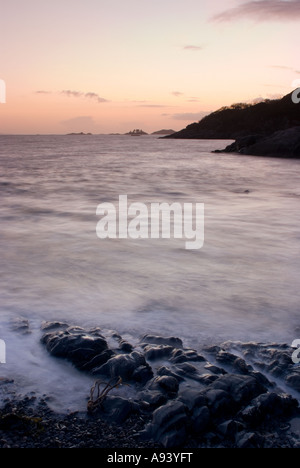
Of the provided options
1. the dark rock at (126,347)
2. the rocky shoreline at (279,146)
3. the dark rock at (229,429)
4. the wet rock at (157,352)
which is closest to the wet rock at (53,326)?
the dark rock at (126,347)

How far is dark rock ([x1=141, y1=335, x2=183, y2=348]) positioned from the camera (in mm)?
3449

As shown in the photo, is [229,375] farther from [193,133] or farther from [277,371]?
[193,133]

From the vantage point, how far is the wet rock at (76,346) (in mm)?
3184

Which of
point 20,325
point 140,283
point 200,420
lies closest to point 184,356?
point 200,420

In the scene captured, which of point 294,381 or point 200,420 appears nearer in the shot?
point 200,420

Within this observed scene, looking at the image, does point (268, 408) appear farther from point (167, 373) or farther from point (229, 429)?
point (167, 373)

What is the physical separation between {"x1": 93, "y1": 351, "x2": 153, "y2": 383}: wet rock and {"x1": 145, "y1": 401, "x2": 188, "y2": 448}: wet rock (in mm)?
422

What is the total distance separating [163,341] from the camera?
137 inches

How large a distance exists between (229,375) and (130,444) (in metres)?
0.87

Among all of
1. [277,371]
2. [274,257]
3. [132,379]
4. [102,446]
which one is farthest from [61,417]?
[274,257]

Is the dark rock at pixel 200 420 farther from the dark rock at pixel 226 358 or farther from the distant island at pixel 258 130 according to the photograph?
the distant island at pixel 258 130

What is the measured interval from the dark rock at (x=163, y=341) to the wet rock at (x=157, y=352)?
0.39ft

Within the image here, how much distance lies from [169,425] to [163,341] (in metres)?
1.06

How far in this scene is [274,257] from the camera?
631 cm
